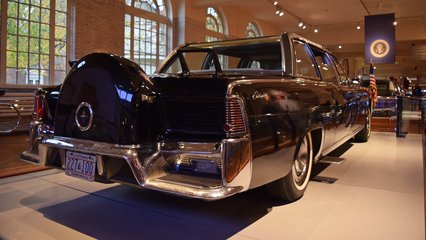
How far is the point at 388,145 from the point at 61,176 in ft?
17.2

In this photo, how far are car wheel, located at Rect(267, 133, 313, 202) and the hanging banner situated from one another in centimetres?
1230

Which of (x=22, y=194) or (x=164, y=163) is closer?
(x=164, y=163)

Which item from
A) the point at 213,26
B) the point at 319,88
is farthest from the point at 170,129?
the point at 213,26

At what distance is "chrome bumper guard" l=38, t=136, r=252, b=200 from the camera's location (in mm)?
2182

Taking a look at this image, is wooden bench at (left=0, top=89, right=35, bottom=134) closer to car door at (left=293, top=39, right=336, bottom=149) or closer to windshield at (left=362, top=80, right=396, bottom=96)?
car door at (left=293, top=39, right=336, bottom=149)

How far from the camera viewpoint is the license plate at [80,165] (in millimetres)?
2473

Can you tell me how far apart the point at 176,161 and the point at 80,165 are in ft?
2.24

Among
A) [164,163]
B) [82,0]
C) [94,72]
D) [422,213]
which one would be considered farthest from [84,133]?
[82,0]

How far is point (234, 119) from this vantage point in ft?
7.37

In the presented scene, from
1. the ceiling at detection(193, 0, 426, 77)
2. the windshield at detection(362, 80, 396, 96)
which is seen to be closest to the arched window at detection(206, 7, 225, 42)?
the ceiling at detection(193, 0, 426, 77)

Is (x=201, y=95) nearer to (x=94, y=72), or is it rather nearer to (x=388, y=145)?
(x=94, y=72)

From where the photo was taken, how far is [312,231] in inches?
101

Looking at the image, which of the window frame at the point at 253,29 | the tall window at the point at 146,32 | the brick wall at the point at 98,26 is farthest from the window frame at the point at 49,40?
the window frame at the point at 253,29

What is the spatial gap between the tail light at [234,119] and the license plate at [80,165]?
939mm
